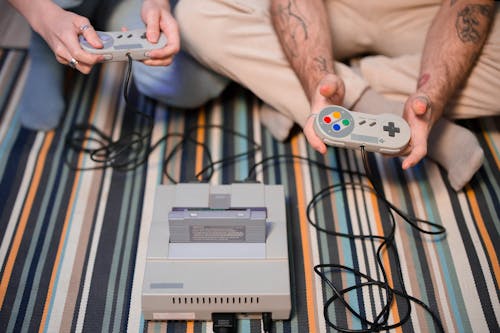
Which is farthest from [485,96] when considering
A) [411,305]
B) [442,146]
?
[411,305]

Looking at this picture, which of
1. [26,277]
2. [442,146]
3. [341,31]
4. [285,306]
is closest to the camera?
[285,306]

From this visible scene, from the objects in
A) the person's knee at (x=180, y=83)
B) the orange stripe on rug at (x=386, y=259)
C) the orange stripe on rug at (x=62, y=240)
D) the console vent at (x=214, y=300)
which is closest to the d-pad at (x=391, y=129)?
the orange stripe on rug at (x=386, y=259)

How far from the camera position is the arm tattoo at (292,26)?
107 centimetres

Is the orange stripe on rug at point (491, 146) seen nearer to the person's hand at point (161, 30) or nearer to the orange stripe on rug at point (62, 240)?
the person's hand at point (161, 30)

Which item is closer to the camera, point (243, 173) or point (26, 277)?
point (26, 277)

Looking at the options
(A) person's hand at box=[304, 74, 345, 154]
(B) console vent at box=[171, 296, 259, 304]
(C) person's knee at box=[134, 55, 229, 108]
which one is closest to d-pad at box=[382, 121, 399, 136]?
(A) person's hand at box=[304, 74, 345, 154]

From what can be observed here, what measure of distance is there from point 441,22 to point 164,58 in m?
0.54

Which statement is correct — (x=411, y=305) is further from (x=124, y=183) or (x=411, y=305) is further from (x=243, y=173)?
(x=124, y=183)

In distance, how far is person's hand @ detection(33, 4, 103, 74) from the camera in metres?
0.93

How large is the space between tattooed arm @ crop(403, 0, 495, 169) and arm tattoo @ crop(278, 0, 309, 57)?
0.24 m

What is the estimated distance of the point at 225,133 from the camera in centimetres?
121

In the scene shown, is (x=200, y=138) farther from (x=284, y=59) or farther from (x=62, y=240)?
(x=62, y=240)

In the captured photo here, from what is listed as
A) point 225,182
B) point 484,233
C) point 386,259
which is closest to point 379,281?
point 386,259

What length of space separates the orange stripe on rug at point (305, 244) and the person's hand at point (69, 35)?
45 cm
